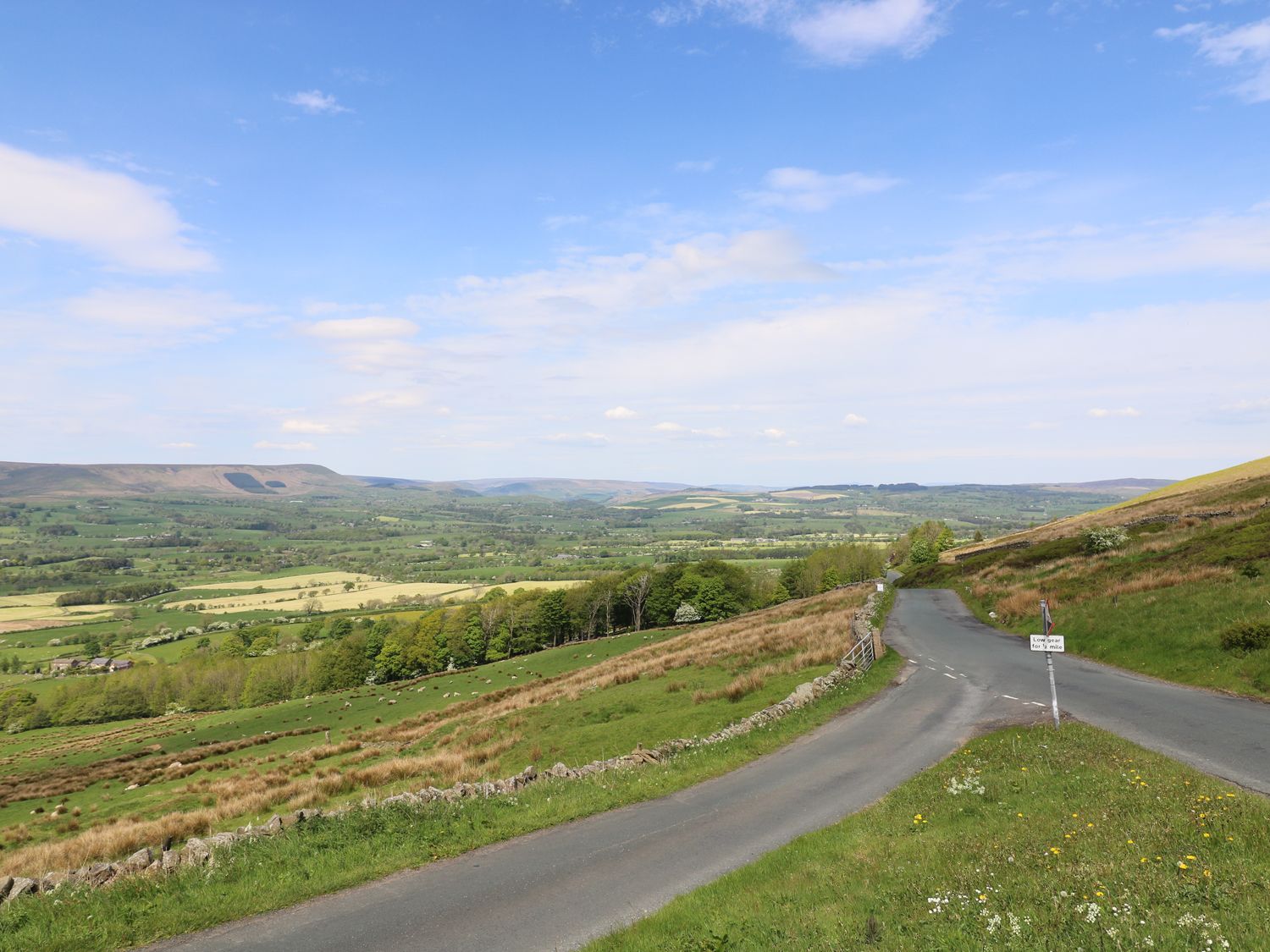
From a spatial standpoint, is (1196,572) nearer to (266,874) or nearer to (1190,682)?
(1190,682)

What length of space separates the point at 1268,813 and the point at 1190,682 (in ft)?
52.5

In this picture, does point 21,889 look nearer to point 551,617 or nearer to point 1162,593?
point 1162,593

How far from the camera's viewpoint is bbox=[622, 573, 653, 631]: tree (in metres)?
109

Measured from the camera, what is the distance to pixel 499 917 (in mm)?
10281

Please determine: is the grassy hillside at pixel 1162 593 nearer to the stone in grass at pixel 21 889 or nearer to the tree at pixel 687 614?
the stone in grass at pixel 21 889

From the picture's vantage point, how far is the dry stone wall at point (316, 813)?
1116 cm

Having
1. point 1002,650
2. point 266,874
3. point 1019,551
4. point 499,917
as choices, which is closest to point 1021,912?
point 499,917

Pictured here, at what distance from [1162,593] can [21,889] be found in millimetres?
40765

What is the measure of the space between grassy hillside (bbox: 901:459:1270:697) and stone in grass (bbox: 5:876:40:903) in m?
31.3

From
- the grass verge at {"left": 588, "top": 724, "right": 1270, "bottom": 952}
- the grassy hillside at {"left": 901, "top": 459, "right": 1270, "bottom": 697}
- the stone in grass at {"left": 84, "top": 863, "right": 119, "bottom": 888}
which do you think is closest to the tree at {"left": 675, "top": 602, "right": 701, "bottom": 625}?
the grassy hillside at {"left": 901, "top": 459, "right": 1270, "bottom": 697}

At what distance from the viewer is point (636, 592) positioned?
4365 inches

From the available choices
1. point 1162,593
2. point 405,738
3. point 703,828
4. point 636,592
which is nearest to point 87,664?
point 636,592

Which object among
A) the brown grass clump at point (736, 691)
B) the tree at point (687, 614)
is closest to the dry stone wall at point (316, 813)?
the brown grass clump at point (736, 691)

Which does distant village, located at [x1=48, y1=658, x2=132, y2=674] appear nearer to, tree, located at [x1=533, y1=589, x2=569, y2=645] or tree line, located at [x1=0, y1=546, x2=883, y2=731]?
tree line, located at [x1=0, y1=546, x2=883, y2=731]
